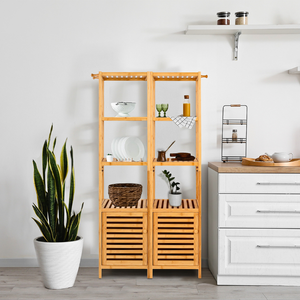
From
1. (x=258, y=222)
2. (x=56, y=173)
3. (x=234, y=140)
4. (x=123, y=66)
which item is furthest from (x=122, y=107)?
(x=258, y=222)

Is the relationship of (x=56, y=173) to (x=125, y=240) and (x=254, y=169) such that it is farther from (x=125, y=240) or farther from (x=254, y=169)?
(x=254, y=169)

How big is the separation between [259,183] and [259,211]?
0.21m

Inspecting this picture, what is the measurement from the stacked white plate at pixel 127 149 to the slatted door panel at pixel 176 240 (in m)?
0.50

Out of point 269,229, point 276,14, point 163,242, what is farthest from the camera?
point 276,14

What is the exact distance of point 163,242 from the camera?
8.40ft

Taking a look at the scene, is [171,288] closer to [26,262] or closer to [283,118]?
[26,262]

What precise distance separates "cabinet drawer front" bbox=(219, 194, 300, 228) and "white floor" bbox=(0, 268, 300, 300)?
470 millimetres

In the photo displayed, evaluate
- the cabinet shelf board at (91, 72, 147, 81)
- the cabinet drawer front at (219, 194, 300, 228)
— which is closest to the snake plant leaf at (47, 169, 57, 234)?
the cabinet shelf board at (91, 72, 147, 81)

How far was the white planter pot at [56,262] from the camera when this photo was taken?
7.77 ft

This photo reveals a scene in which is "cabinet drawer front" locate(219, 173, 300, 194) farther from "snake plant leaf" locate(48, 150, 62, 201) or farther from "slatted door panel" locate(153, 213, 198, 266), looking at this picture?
"snake plant leaf" locate(48, 150, 62, 201)

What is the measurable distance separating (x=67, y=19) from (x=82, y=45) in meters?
0.26

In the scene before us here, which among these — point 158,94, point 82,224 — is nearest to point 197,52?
point 158,94

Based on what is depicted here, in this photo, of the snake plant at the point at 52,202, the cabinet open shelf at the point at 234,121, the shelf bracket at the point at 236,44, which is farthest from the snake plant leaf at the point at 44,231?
the shelf bracket at the point at 236,44

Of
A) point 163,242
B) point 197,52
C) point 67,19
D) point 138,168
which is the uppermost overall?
point 67,19
